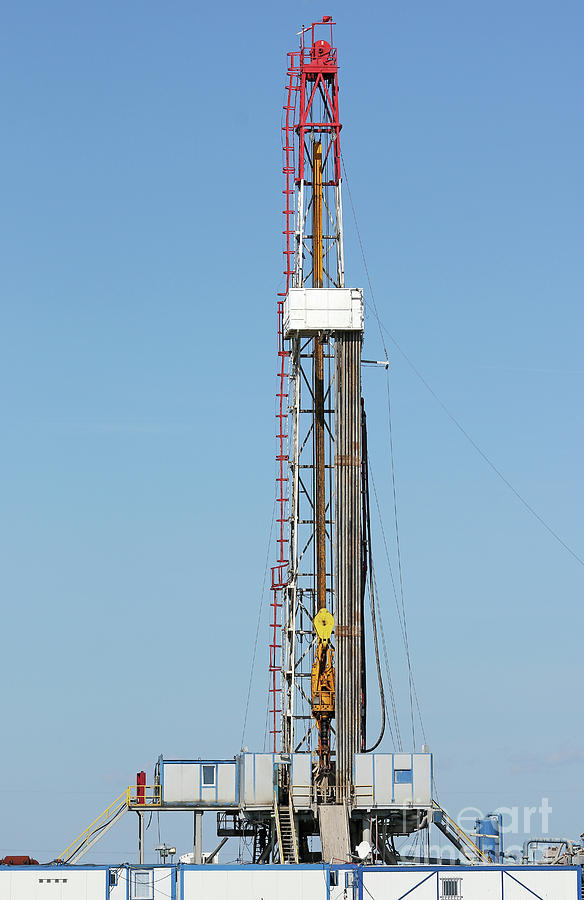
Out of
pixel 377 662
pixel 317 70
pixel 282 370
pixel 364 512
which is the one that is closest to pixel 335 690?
pixel 377 662

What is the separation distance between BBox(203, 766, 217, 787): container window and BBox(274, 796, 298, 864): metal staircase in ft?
8.31

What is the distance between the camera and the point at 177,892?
57406 millimetres

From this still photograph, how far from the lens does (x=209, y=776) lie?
65.5 meters

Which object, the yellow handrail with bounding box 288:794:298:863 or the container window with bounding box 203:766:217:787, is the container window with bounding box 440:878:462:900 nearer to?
the yellow handrail with bounding box 288:794:298:863

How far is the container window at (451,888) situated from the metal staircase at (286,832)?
269 inches

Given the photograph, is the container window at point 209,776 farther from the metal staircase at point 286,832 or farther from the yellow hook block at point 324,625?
the yellow hook block at point 324,625

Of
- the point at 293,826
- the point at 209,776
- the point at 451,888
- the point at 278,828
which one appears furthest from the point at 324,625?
the point at 451,888

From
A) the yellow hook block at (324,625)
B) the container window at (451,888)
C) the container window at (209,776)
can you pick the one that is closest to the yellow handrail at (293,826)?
the container window at (209,776)

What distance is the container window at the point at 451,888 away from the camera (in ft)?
185

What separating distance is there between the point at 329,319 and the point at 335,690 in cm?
1483

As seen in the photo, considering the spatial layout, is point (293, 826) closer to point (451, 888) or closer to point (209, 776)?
point (209, 776)

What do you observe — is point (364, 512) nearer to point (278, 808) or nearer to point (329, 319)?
point (329, 319)

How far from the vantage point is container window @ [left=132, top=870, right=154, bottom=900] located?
5803 centimetres

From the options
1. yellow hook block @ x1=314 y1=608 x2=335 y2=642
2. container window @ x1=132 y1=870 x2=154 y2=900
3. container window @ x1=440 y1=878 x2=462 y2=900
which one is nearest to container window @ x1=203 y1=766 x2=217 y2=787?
yellow hook block @ x1=314 y1=608 x2=335 y2=642
